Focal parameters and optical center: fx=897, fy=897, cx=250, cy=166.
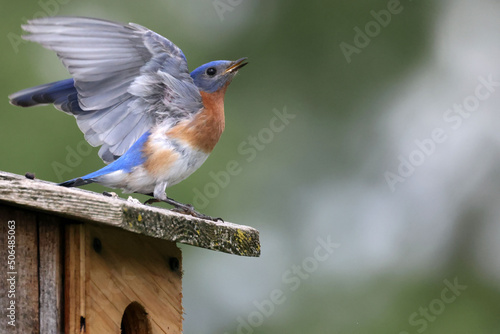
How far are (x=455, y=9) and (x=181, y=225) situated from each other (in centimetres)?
521

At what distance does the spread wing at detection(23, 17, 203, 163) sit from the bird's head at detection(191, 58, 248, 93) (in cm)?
24

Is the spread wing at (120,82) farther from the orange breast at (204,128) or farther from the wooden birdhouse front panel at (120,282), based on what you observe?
the wooden birdhouse front panel at (120,282)

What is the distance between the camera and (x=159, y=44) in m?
4.28

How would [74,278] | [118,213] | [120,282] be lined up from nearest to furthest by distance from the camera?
1. [118,213]
2. [74,278]
3. [120,282]

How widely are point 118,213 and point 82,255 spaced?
0.28 m

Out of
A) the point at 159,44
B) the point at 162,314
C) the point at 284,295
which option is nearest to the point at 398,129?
the point at 284,295

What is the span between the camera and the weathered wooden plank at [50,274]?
10.2 feet

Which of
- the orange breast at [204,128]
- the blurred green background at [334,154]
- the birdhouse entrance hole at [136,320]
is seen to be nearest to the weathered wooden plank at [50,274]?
the birdhouse entrance hole at [136,320]

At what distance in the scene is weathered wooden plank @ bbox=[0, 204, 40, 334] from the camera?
301cm

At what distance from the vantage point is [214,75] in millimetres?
4910

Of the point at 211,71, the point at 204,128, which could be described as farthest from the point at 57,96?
the point at 211,71

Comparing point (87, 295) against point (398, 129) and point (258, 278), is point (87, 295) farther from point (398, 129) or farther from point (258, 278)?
point (398, 129)

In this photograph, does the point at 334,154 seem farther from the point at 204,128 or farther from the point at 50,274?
the point at 50,274

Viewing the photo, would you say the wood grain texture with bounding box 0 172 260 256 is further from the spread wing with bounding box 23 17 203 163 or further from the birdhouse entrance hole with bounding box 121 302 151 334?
the spread wing with bounding box 23 17 203 163
